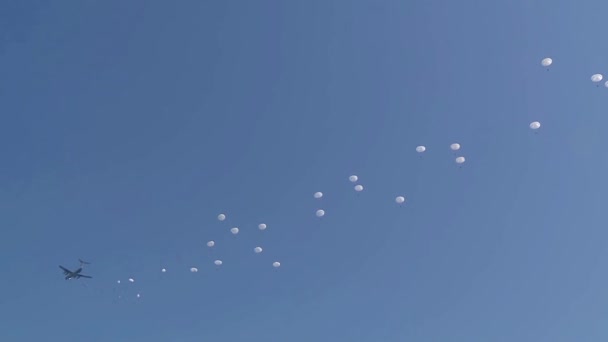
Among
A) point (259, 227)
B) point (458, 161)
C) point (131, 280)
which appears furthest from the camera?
point (131, 280)

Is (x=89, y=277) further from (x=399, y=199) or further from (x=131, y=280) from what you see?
(x=399, y=199)

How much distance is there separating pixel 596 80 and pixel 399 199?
1201 centimetres

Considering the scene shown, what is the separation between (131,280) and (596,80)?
3052 centimetres

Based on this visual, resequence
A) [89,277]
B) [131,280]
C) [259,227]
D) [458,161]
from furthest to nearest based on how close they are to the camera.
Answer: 1. [89,277]
2. [131,280]
3. [259,227]
4. [458,161]

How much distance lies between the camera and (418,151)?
34812 mm

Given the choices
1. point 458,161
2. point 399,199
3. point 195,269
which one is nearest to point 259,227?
point 195,269

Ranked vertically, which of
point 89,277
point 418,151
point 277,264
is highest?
point 89,277

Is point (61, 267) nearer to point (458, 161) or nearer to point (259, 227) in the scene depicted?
point (259, 227)

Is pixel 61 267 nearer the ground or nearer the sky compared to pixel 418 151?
nearer the sky

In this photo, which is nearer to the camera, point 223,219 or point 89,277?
point 223,219

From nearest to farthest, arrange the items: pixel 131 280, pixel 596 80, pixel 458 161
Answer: pixel 596 80, pixel 458 161, pixel 131 280

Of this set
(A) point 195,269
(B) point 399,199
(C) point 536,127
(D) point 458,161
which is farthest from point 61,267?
(C) point 536,127

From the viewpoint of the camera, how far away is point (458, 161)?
3397 centimetres

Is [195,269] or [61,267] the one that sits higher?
[61,267]
